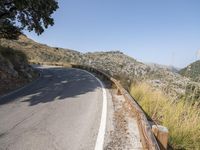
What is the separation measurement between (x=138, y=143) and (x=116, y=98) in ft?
21.2

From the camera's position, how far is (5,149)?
547 cm

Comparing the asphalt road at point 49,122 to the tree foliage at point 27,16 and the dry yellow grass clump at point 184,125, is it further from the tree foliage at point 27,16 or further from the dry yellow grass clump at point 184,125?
the tree foliage at point 27,16

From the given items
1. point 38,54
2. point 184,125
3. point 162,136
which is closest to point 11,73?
point 184,125

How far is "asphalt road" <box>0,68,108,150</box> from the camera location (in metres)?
5.85

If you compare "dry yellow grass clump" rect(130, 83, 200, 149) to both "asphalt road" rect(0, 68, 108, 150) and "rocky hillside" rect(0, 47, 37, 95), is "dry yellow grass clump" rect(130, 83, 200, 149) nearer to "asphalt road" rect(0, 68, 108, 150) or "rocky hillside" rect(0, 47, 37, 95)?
"asphalt road" rect(0, 68, 108, 150)

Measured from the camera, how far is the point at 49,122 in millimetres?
7602

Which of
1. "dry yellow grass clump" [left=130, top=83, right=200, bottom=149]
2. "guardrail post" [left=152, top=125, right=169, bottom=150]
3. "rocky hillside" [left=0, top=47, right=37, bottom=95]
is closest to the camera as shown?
"guardrail post" [left=152, top=125, right=169, bottom=150]

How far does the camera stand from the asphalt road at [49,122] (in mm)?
5845

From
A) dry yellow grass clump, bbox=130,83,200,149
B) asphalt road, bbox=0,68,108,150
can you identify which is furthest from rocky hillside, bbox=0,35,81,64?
dry yellow grass clump, bbox=130,83,200,149

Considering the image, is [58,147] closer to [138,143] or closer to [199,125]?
[138,143]

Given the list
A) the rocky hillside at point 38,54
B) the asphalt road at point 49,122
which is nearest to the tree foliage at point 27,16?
the asphalt road at point 49,122

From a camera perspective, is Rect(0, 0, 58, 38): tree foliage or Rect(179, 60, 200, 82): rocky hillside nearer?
Rect(179, 60, 200, 82): rocky hillside

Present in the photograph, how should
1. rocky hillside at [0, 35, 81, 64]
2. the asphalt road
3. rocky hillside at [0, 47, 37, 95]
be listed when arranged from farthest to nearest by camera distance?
rocky hillside at [0, 35, 81, 64]
rocky hillside at [0, 47, 37, 95]
the asphalt road

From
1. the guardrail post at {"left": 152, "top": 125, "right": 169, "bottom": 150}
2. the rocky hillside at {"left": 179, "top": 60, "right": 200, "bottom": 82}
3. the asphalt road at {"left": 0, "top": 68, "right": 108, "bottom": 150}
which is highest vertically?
the rocky hillside at {"left": 179, "top": 60, "right": 200, "bottom": 82}
